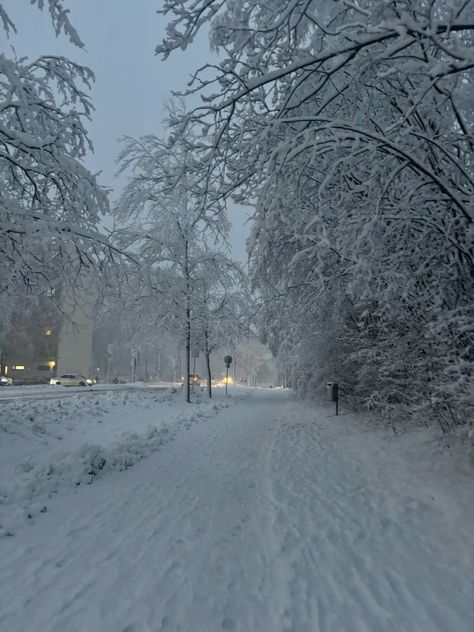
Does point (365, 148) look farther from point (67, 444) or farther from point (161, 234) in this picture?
point (161, 234)

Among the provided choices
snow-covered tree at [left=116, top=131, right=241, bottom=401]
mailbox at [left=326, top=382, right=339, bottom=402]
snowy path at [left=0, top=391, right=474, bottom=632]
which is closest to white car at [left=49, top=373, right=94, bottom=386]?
snow-covered tree at [left=116, top=131, right=241, bottom=401]

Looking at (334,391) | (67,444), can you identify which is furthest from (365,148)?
(334,391)

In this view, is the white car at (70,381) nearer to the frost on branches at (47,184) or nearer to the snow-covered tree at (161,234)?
the snow-covered tree at (161,234)

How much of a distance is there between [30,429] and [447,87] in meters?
9.61

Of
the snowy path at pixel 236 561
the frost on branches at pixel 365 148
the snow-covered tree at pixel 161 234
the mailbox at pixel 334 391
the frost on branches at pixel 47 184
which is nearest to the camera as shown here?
the snowy path at pixel 236 561

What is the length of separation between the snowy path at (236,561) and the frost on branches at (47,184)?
381cm

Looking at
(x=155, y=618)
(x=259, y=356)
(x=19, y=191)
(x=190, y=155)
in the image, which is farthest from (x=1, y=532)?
(x=259, y=356)

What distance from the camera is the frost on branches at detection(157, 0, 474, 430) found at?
3715mm

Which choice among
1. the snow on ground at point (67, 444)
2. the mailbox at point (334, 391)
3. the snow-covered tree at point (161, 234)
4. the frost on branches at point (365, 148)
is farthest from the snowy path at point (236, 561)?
the snow-covered tree at point (161, 234)

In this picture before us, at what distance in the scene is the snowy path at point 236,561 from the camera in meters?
2.66

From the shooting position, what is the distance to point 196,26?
3.85 metres

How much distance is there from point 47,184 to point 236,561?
6.72 m

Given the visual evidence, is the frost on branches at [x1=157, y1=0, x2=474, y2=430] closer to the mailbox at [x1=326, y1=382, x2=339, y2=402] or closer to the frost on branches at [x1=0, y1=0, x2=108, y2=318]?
the frost on branches at [x1=0, y1=0, x2=108, y2=318]

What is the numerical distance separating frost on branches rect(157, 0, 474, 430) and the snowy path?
177 cm
